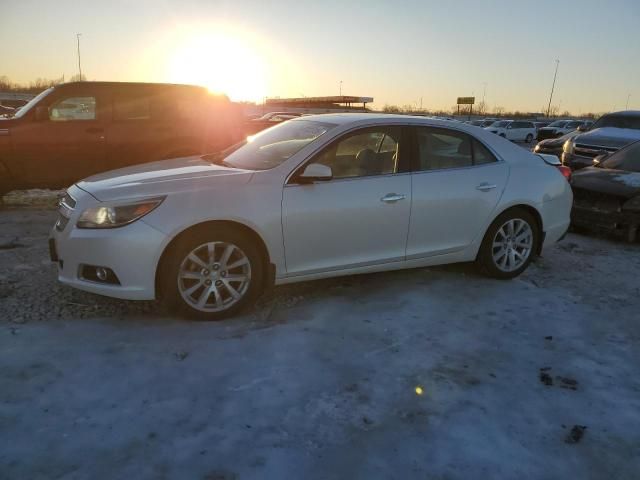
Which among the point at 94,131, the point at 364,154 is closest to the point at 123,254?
the point at 364,154

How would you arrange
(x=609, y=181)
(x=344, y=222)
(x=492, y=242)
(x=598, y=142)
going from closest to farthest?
(x=344, y=222) → (x=492, y=242) → (x=609, y=181) → (x=598, y=142)

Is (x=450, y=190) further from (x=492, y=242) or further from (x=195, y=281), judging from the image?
(x=195, y=281)

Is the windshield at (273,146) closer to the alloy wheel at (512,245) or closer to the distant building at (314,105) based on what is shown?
the alloy wheel at (512,245)

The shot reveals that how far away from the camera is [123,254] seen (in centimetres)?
360

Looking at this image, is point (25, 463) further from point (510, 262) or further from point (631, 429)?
point (510, 262)

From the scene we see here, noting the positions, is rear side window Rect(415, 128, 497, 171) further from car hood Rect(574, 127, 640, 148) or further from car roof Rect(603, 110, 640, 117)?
car roof Rect(603, 110, 640, 117)

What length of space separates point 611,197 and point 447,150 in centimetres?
341

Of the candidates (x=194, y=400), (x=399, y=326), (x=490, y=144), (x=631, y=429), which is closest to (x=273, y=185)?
(x=399, y=326)

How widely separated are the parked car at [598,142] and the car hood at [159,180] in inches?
355

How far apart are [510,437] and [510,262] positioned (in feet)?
8.84

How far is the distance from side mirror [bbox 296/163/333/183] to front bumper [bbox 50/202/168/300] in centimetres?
113

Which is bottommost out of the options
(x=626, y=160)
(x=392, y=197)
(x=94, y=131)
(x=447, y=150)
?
(x=392, y=197)

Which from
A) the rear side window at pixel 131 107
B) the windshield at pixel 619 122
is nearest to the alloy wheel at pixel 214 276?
the rear side window at pixel 131 107

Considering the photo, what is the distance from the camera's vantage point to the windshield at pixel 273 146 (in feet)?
14.1
